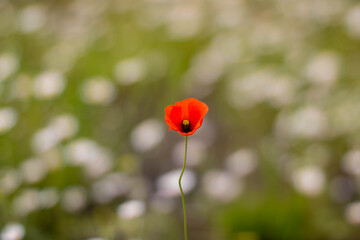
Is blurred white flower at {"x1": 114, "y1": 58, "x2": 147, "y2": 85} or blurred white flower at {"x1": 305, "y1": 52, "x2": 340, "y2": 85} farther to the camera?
blurred white flower at {"x1": 114, "y1": 58, "x2": 147, "y2": 85}

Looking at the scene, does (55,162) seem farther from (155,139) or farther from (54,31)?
(54,31)

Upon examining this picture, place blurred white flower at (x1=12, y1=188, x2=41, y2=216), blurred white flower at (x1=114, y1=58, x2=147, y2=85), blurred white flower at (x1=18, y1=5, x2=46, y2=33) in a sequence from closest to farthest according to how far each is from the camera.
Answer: blurred white flower at (x1=12, y1=188, x2=41, y2=216) < blurred white flower at (x1=114, y1=58, x2=147, y2=85) < blurred white flower at (x1=18, y1=5, x2=46, y2=33)

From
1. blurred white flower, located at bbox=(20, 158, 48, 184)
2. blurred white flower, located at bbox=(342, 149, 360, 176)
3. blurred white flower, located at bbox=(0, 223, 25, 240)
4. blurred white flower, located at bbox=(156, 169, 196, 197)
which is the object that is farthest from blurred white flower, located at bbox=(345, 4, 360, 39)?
blurred white flower, located at bbox=(0, 223, 25, 240)

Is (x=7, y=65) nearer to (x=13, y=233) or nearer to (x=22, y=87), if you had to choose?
(x=22, y=87)

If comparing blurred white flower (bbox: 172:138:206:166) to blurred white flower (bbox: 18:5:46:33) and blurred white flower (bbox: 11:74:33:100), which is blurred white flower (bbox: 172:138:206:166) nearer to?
blurred white flower (bbox: 11:74:33:100)

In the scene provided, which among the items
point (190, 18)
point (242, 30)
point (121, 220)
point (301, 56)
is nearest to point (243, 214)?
point (121, 220)
